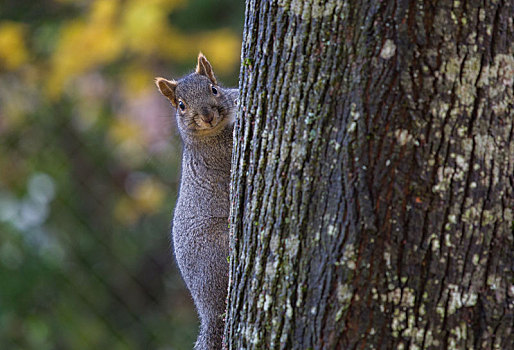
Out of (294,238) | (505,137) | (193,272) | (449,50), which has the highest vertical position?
(449,50)

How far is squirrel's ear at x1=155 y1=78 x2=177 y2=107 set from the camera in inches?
115

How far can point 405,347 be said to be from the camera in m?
1.36

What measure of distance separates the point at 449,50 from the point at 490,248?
1.23ft

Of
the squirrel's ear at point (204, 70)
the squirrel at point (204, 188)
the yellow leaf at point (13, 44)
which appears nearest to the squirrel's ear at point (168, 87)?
the squirrel at point (204, 188)

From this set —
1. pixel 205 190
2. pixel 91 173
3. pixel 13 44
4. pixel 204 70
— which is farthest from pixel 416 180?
pixel 91 173

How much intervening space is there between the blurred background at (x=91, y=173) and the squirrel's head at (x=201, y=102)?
1.55m

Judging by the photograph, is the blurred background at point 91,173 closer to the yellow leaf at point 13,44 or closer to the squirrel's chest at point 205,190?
the yellow leaf at point 13,44

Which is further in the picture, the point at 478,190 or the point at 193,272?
the point at 193,272

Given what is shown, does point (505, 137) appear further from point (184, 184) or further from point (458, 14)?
point (184, 184)

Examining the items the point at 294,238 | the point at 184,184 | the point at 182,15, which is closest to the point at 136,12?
the point at 182,15

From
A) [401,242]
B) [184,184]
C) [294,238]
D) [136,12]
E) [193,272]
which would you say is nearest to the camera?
[401,242]

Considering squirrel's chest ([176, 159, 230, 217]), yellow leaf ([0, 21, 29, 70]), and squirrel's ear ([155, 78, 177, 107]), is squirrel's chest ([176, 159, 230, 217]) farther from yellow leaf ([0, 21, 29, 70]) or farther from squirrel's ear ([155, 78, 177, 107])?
yellow leaf ([0, 21, 29, 70])

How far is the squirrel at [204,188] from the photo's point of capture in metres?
2.58

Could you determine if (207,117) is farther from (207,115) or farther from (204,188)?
(204,188)
